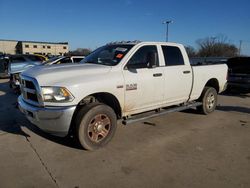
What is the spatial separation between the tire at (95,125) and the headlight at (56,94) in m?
0.38

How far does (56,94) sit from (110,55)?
5.50 feet

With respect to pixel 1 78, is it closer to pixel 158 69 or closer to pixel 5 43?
pixel 158 69

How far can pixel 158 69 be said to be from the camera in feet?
17.2

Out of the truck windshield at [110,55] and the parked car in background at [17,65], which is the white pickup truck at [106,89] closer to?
the truck windshield at [110,55]

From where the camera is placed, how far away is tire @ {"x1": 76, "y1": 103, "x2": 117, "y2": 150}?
411 cm

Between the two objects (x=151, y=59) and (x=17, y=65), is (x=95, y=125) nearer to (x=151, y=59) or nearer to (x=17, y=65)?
(x=151, y=59)

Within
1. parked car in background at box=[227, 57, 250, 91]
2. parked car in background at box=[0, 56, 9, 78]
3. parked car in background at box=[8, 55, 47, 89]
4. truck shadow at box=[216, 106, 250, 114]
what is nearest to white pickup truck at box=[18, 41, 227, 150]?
truck shadow at box=[216, 106, 250, 114]

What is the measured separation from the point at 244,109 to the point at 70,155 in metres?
6.08

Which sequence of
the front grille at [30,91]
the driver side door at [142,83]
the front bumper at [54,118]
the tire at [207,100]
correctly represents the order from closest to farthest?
the front bumper at [54,118] → the front grille at [30,91] → the driver side door at [142,83] → the tire at [207,100]

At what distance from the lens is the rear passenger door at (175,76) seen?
5.49 meters

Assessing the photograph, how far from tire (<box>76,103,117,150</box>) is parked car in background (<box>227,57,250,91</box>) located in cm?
766

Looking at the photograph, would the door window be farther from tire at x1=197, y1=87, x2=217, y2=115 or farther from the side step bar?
tire at x1=197, y1=87, x2=217, y2=115

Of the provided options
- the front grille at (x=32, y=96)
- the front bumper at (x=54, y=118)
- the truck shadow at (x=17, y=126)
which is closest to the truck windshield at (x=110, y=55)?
the front bumper at (x=54, y=118)

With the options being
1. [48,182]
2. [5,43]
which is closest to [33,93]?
[48,182]
